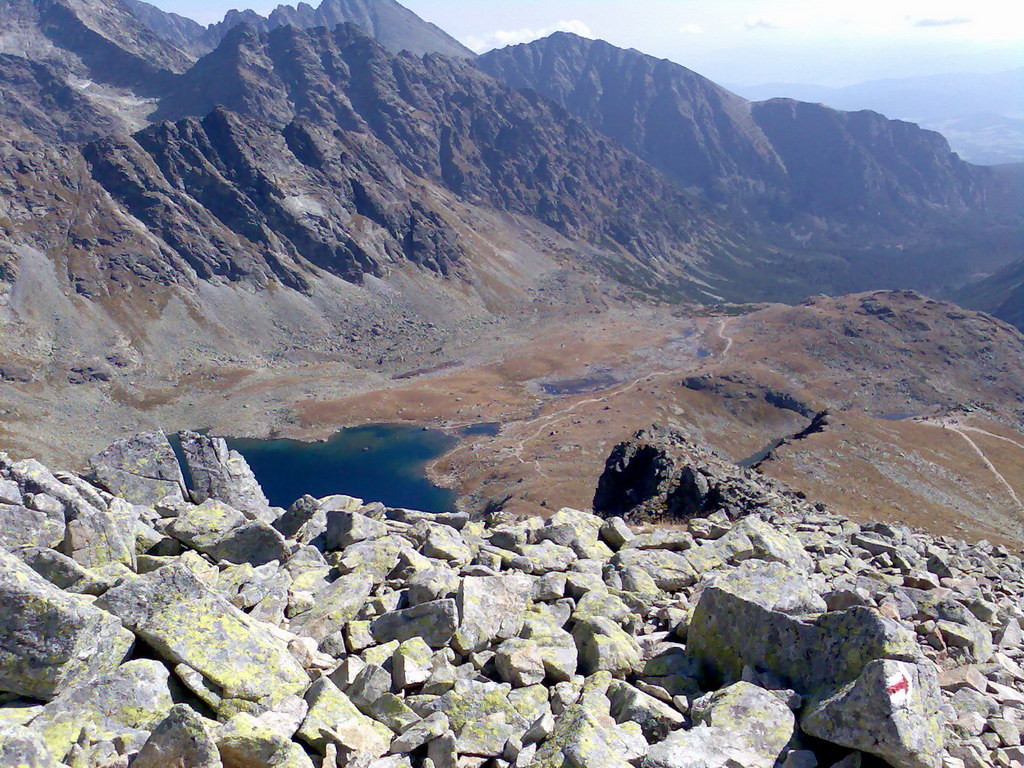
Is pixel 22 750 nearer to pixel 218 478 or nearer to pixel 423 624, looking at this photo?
pixel 423 624

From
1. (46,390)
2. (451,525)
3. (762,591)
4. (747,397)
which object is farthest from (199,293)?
(762,591)

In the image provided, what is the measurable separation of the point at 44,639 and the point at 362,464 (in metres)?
119

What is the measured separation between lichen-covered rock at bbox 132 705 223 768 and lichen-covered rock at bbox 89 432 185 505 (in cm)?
1633

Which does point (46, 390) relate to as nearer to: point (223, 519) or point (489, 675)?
point (223, 519)

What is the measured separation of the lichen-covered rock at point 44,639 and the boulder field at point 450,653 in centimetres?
3

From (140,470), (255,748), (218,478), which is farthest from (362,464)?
(255,748)

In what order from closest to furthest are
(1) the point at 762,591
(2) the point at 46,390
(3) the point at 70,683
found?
(3) the point at 70,683, (1) the point at 762,591, (2) the point at 46,390

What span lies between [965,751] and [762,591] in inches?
213

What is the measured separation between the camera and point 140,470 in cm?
2597

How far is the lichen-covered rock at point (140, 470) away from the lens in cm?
2520

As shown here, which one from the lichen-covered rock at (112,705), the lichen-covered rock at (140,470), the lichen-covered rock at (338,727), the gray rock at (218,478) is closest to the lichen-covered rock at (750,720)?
the lichen-covered rock at (338,727)

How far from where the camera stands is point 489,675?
14.8 meters

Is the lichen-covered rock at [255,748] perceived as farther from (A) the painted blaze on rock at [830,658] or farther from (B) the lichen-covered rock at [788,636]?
(B) the lichen-covered rock at [788,636]

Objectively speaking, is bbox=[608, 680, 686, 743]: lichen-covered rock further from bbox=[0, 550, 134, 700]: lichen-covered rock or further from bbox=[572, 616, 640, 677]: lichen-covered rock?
bbox=[0, 550, 134, 700]: lichen-covered rock
